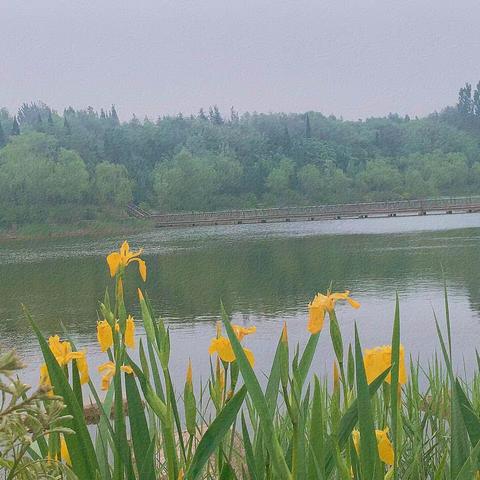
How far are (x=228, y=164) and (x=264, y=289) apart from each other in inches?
1909

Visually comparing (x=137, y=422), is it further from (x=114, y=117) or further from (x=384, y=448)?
(x=114, y=117)

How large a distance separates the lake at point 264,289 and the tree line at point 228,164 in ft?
75.5

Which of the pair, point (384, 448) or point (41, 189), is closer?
point (384, 448)

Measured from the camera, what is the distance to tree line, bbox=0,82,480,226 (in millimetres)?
56219

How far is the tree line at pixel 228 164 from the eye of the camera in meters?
56.2

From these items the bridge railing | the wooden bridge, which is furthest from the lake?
the bridge railing

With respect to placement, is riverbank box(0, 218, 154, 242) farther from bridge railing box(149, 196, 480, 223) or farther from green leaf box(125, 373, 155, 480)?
green leaf box(125, 373, 155, 480)

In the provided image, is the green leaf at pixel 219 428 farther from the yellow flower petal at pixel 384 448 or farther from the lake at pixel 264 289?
the lake at pixel 264 289

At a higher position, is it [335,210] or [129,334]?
[129,334]

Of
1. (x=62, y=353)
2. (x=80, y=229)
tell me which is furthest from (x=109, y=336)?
(x=80, y=229)

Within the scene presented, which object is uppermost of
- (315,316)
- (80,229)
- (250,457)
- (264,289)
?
(315,316)

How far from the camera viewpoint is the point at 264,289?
18078mm

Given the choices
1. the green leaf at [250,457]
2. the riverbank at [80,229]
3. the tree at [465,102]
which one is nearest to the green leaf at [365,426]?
the green leaf at [250,457]

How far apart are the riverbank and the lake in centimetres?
1816
